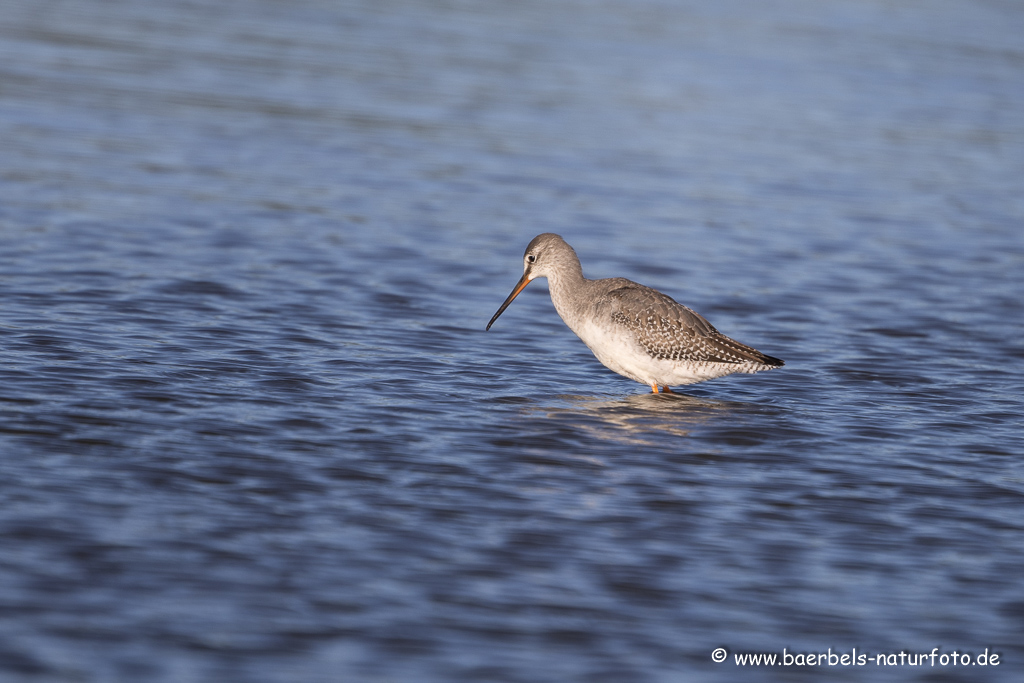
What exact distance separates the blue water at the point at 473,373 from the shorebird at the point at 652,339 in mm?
321

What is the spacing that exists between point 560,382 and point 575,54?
1629cm

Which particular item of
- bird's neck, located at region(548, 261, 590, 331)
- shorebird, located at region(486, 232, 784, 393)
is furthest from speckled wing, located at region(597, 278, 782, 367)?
bird's neck, located at region(548, 261, 590, 331)

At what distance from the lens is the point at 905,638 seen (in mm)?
6406

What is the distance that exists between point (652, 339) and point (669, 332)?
0.69 feet

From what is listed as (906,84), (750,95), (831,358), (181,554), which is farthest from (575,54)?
(181,554)

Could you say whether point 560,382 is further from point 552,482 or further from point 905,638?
point 905,638

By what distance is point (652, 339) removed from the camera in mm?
10266

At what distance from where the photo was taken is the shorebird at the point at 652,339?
10305mm

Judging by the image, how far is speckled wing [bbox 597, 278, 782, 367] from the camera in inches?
406

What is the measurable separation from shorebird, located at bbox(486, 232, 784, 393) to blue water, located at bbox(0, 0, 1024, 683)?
0.32m
